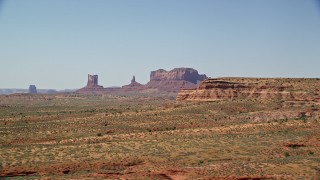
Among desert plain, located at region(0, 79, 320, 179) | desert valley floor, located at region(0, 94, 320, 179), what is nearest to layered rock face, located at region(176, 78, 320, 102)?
desert valley floor, located at region(0, 94, 320, 179)

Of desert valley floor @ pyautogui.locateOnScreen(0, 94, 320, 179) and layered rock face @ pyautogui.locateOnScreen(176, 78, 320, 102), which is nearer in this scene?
desert valley floor @ pyautogui.locateOnScreen(0, 94, 320, 179)

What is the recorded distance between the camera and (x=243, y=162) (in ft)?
96.6

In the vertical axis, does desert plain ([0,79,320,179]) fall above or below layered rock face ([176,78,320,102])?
below

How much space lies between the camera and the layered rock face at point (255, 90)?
70.5m

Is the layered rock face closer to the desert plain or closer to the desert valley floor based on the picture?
the desert valley floor

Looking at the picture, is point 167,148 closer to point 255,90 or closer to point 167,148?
point 167,148

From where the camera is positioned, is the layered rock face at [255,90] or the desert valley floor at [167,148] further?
the layered rock face at [255,90]

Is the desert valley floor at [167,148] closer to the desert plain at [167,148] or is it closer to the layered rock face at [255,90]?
the desert plain at [167,148]

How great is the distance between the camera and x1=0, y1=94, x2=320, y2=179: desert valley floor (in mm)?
27359

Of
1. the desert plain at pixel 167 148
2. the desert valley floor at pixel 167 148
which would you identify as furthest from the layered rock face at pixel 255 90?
the desert plain at pixel 167 148

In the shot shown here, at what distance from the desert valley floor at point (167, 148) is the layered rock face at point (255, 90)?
10342 mm

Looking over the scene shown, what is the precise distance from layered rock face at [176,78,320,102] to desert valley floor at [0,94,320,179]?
1034 cm

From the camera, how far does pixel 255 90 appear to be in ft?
253

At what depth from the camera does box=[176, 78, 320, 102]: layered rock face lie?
70.5 m
